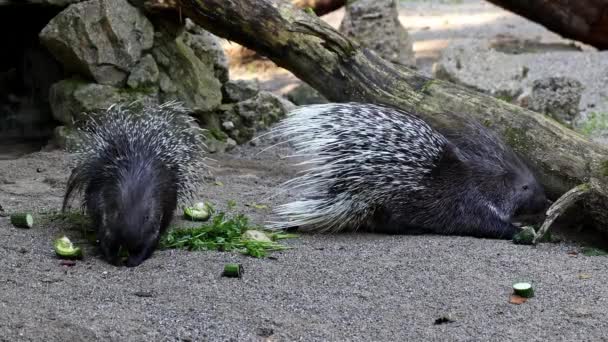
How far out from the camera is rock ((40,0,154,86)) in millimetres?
5293

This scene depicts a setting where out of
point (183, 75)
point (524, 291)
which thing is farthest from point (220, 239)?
point (183, 75)

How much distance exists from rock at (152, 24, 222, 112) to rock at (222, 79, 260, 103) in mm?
212

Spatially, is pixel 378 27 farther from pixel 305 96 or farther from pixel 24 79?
pixel 24 79

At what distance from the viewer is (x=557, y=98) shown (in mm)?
6691

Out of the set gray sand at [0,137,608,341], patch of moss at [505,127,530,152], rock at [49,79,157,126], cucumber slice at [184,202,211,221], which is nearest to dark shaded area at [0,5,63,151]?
rock at [49,79,157,126]

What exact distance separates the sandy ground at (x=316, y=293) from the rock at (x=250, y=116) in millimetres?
2009

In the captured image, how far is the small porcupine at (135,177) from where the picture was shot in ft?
11.5

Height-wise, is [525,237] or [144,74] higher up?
[144,74]

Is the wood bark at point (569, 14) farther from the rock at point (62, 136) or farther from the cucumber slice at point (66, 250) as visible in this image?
the cucumber slice at point (66, 250)

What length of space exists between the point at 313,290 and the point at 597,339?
1.06 m

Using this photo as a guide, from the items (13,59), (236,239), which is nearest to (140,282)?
(236,239)

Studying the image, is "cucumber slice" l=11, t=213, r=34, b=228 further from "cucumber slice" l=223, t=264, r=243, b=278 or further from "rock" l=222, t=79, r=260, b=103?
"rock" l=222, t=79, r=260, b=103

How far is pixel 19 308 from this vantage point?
2.87m

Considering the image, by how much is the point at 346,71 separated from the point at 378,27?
3.80 meters
